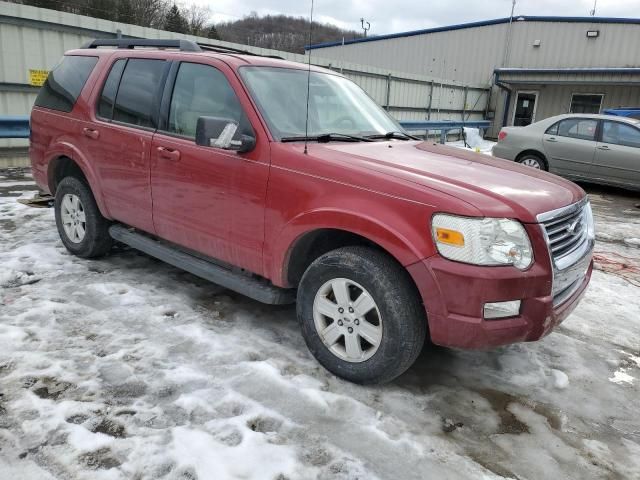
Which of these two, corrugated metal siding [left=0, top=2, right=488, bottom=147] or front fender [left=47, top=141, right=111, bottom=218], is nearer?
front fender [left=47, top=141, right=111, bottom=218]

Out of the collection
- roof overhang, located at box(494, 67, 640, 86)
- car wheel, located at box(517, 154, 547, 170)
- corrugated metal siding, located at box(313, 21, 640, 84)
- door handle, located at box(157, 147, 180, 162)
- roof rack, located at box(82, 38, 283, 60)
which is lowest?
car wheel, located at box(517, 154, 547, 170)

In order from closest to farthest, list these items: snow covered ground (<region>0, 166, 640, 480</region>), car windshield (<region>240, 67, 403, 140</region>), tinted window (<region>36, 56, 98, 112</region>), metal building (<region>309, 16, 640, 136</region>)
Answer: snow covered ground (<region>0, 166, 640, 480</region>) < car windshield (<region>240, 67, 403, 140</region>) < tinted window (<region>36, 56, 98, 112</region>) < metal building (<region>309, 16, 640, 136</region>)

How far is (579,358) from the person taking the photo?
350 centimetres

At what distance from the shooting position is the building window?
75.5 ft

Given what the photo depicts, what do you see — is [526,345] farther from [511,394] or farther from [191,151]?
[191,151]

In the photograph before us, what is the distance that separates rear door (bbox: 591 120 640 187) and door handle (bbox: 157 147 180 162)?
9010 mm

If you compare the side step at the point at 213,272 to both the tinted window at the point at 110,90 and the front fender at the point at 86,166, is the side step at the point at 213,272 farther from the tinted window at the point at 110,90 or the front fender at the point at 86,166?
the tinted window at the point at 110,90

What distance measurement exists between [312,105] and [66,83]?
8.42 ft

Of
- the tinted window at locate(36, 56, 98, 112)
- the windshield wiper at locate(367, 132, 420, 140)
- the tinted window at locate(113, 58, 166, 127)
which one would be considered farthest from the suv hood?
the tinted window at locate(36, 56, 98, 112)

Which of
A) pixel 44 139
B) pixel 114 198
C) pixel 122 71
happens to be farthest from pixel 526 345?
pixel 44 139

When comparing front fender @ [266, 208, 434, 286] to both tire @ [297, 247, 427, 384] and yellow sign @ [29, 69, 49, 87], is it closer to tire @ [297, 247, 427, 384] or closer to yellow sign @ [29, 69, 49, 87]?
tire @ [297, 247, 427, 384]

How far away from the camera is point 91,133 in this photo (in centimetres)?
431

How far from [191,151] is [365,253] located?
155cm

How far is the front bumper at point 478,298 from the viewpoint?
249 centimetres
